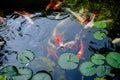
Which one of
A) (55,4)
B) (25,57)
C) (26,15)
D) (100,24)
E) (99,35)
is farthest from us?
(55,4)

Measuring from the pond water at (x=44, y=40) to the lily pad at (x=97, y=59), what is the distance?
0.11 meters

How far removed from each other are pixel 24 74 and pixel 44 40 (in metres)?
0.73

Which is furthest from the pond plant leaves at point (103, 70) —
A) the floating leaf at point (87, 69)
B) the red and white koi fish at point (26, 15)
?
the red and white koi fish at point (26, 15)

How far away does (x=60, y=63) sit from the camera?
110 inches

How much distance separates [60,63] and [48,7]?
1.38 meters

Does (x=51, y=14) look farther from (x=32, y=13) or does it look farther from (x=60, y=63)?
(x=60, y=63)

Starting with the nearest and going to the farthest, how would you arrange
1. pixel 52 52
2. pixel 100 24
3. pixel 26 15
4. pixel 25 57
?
1. pixel 25 57
2. pixel 52 52
3. pixel 100 24
4. pixel 26 15

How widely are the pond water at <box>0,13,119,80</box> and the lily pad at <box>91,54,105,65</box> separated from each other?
0.35 ft

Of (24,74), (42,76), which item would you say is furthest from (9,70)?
(42,76)

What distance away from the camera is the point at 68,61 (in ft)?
8.99

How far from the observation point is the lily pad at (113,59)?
267cm

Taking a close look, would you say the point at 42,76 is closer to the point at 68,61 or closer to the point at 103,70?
the point at 68,61

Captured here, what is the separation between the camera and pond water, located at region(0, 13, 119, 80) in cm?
281

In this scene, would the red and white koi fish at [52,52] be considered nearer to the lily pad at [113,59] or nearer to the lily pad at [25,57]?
the lily pad at [25,57]
